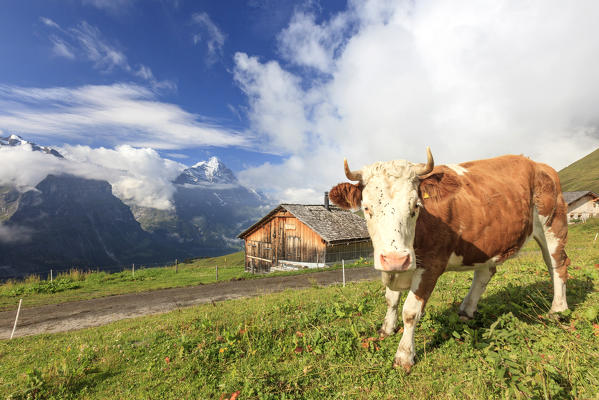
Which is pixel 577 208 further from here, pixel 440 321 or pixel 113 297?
pixel 113 297

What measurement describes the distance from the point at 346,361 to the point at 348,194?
2.36m

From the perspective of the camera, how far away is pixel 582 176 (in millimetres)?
168500

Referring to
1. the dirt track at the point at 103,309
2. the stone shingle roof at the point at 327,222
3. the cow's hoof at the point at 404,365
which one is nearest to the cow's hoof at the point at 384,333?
the cow's hoof at the point at 404,365

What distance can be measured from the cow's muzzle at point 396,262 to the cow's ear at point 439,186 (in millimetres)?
1037

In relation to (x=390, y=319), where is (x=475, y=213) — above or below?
above

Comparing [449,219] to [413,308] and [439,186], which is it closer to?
[439,186]

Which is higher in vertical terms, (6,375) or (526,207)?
(526,207)

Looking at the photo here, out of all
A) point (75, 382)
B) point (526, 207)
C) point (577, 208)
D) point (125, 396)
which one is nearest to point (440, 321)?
point (526, 207)

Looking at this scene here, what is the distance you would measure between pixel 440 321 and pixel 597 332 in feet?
6.37

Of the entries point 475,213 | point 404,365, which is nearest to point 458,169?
point 475,213

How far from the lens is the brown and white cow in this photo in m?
3.16

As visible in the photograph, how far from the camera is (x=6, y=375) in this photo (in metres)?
4.88

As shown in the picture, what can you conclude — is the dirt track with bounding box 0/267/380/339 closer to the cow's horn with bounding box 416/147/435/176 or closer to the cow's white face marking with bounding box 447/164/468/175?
the cow's white face marking with bounding box 447/164/468/175

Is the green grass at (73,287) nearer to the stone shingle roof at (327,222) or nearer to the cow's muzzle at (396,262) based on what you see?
the stone shingle roof at (327,222)
